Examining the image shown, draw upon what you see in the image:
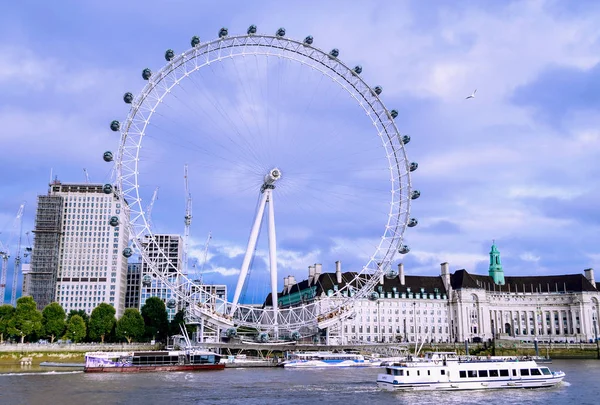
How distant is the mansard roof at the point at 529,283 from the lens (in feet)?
490

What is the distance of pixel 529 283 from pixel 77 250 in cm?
11370

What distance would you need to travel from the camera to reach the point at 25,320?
324 feet

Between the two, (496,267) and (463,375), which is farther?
(496,267)

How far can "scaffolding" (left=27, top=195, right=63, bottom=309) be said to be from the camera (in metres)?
156

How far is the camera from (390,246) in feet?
260

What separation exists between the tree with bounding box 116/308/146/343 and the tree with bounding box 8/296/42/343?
12.8 metres

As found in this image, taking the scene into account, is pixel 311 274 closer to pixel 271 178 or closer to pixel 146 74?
pixel 271 178

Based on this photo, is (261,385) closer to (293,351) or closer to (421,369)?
(421,369)

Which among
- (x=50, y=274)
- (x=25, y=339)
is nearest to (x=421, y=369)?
(x=25, y=339)

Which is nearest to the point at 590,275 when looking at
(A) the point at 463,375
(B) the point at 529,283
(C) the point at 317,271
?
(B) the point at 529,283

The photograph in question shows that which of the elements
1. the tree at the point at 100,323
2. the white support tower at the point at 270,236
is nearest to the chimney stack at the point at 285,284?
the tree at the point at 100,323

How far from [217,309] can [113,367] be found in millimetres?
14303

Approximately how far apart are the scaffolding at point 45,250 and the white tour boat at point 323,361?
278ft

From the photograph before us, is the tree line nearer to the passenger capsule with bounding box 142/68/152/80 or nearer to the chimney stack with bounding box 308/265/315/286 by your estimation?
the chimney stack with bounding box 308/265/315/286
